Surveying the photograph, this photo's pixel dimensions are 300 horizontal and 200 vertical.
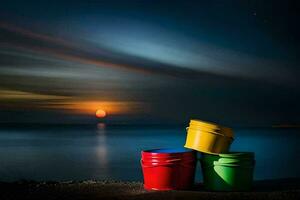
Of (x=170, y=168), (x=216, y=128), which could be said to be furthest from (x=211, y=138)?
(x=170, y=168)

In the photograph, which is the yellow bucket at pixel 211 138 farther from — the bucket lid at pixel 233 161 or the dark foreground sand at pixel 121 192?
the dark foreground sand at pixel 121 192

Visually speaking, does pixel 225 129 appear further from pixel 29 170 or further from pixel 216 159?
pixel 29 170

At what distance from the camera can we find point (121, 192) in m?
8.74

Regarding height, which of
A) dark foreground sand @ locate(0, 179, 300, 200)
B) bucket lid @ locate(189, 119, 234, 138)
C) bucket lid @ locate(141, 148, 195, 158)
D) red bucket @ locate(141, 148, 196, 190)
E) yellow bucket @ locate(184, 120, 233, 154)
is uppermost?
bucket lid @ locate(189, 119, 234, 138)

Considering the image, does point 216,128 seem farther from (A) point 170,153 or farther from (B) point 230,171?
(A) point 170,153

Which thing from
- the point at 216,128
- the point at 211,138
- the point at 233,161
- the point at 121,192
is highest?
the point at 216,128

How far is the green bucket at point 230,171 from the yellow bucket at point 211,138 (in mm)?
174

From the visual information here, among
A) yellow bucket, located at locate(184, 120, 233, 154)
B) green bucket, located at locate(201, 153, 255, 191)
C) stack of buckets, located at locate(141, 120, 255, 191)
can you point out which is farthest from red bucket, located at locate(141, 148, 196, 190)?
green bucket, located at locate(201, 153, 255, 191)

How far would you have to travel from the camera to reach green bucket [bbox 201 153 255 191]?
8.55m

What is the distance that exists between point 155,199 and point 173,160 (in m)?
1.00

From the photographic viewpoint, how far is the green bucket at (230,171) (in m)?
8.55

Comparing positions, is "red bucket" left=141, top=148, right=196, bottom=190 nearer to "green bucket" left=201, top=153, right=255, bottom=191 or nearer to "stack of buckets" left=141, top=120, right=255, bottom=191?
"stack of buckets" left=141, top=120, right=255, bottom=191

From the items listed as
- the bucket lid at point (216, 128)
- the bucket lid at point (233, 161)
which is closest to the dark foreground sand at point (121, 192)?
the bucket lid at point (233, 161)

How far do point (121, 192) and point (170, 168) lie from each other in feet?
3.44
